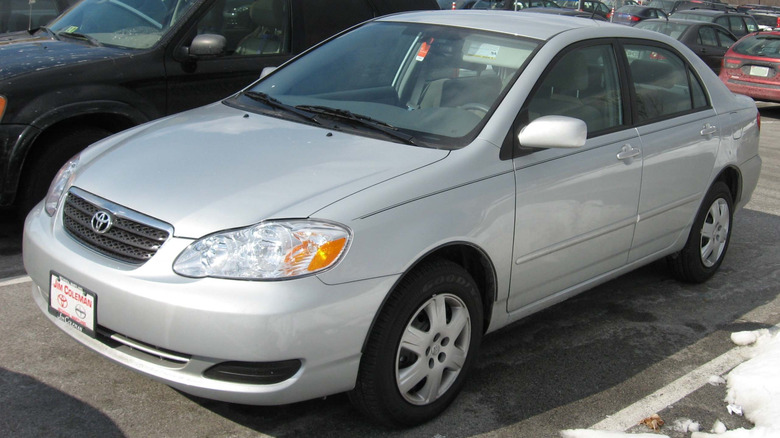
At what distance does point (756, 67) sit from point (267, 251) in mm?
13219

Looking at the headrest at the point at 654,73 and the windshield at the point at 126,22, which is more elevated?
the headrest at the point at 654,73

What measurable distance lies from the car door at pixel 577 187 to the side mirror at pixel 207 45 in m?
2.60

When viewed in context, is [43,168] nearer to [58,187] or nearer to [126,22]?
[126,22]

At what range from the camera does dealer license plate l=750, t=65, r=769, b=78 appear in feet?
46.1

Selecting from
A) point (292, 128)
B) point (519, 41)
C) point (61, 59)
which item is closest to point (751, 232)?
point (519, 41)

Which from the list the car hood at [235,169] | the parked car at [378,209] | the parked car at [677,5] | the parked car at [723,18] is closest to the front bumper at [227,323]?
the parked car at [378,209]

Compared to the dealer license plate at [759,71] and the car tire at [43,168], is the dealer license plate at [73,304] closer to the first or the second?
the car tire at [43,168]

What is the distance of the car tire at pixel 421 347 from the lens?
10.5 feet

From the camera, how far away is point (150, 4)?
20.3 ft

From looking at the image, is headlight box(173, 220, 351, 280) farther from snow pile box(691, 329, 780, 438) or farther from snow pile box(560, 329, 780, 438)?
snow pile box(691, 329, 780, 438)

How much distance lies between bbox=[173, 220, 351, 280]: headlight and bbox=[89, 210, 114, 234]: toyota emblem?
42 centimetres

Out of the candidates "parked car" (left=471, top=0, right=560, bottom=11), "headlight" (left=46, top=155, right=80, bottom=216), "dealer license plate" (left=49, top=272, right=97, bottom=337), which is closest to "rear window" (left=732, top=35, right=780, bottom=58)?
"parked car" (left=471, top=0, right=560, bottom=11)

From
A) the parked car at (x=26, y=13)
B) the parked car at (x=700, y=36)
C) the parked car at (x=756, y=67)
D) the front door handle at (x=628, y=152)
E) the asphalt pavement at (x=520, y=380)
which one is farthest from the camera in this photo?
the parked car at (x=700, y=36)

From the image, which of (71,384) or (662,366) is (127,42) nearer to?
(71,384)
